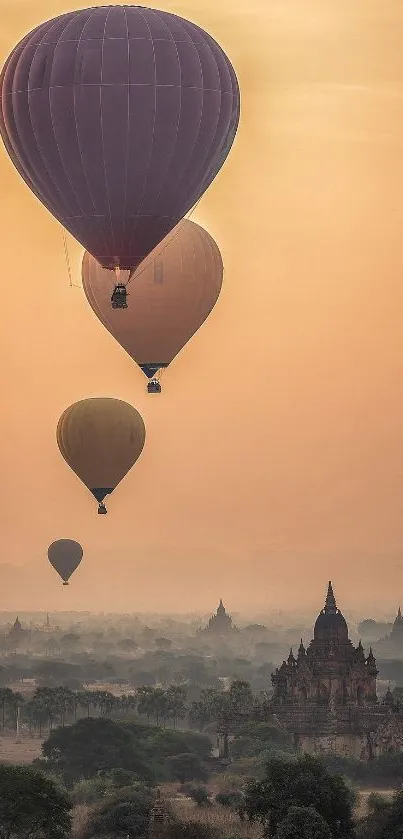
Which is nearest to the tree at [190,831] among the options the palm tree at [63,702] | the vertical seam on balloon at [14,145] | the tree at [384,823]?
the tree at [384,823]

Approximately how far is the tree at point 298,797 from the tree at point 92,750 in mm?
28972

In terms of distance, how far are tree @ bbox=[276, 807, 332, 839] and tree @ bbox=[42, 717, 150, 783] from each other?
34.1 m

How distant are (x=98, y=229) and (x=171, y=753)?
6215 centimetres

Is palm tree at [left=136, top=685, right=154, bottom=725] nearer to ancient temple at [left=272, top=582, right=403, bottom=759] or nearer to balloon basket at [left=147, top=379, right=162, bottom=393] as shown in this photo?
ancient temple at [left=272, top=582, right=403, bottom=759]

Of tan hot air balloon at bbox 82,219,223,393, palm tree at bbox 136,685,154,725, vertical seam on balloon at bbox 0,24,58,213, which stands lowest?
palm tree at bbox 136,685,154,725

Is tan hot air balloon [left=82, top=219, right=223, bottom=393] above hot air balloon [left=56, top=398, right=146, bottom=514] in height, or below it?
above

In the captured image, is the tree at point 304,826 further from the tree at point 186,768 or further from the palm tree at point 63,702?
the palm tree at point 63,702

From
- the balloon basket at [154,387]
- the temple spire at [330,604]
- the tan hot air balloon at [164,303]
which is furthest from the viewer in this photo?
the temple spire at [330,604]

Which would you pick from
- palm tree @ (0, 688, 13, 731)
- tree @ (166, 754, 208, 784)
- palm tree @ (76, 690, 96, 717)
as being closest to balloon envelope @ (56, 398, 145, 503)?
tree @ (166, 754, 208, 784)

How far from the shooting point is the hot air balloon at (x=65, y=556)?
185m

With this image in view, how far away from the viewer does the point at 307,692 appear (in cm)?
13225

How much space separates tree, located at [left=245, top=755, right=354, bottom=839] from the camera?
8462 centimetres

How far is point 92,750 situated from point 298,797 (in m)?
40.1

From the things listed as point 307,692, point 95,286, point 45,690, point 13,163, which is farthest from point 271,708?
point 13,163
